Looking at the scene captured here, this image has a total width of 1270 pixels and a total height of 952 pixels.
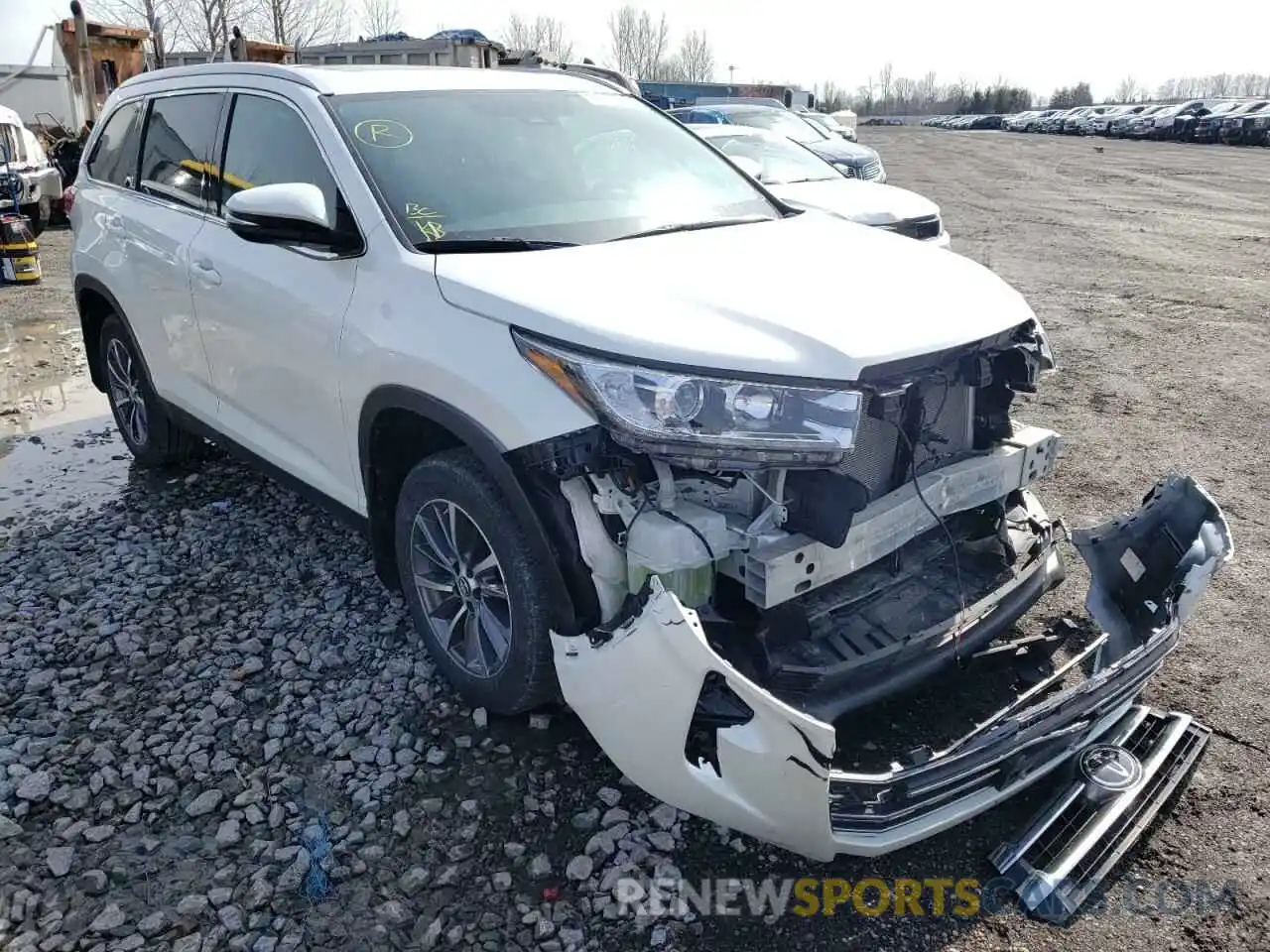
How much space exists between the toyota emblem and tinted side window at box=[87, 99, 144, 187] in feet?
15.5

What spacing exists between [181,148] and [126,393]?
63.7 inches

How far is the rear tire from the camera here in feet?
→ 16.2

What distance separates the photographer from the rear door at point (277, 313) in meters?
3.28

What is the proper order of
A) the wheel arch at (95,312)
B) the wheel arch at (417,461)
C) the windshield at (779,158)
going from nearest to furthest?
the wheel arch at (417,461), the wheel arch at (95,312), the windshield at (779,158)

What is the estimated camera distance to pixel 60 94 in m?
21.3

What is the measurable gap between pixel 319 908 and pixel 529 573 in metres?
0.99

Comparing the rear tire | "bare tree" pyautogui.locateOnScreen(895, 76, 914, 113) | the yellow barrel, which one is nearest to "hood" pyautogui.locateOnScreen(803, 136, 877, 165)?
the rear tire

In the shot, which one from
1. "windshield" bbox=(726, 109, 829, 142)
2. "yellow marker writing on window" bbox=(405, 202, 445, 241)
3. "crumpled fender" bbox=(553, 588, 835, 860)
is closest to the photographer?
"crumpled fender" bbox=(553, 588, 835, 860)

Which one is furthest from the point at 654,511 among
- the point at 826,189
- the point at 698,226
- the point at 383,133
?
the point at 826,189

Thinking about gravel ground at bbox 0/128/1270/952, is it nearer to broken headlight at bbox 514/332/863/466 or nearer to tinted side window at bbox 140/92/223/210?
broken headlight at bbox 514/332/863/466

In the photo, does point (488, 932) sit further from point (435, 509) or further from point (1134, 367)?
Answer: point (1134, 367)

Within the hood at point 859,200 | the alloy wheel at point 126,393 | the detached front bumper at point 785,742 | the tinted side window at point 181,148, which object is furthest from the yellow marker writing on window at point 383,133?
the hood at point 859,200

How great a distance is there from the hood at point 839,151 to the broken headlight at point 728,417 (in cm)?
1036

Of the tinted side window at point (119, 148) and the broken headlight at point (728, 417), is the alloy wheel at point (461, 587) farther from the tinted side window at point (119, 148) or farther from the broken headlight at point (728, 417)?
the tinted side window at point (119, 148)
